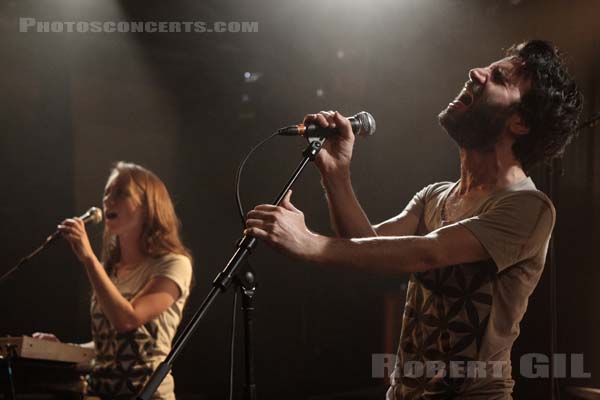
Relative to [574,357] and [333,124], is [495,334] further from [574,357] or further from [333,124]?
[574,357]

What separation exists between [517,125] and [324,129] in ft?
2.19

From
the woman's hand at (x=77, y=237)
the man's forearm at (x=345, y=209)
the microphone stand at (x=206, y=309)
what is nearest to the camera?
the microphone stand at (x=206, y=309)

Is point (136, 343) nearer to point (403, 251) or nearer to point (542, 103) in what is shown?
point (403, 251)

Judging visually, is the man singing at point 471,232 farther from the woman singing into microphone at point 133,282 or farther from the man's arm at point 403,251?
the woman singing into microphone at point 133,282

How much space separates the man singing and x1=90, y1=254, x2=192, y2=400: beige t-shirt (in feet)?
4.28

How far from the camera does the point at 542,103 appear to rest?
2.05m

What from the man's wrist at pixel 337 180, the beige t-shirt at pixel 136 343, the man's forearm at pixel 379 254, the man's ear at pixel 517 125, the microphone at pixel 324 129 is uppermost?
the man's ear at pixel 517 125

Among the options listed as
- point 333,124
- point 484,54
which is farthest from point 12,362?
point 484,54

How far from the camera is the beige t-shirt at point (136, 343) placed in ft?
9.48

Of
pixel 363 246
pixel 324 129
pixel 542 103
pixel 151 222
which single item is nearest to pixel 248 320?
pixel 363 246

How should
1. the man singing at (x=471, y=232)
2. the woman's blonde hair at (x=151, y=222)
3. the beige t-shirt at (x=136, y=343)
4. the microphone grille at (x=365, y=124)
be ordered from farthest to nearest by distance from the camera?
the woman's blonde hair at (x=151, y=222), the beige t-shirt at (x=136, y=343), the microphone grille at (x=365, y=124), the man singing at (x=471, y=232)

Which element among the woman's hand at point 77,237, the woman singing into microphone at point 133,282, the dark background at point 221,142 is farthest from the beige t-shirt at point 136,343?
the dark background at point 221,142

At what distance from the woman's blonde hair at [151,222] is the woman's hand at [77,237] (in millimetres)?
252

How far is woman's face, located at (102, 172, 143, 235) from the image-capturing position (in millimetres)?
3398
